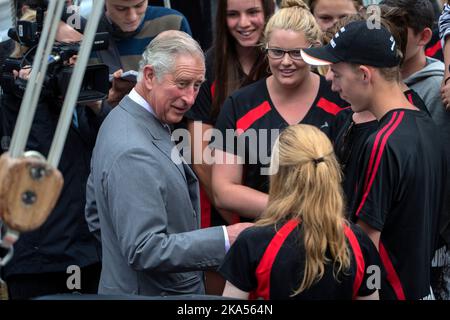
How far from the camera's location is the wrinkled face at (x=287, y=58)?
158 inches

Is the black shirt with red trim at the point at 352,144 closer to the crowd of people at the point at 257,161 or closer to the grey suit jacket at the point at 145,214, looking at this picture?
the crowd of people at the point at 257,161

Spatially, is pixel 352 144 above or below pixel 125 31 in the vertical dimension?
below

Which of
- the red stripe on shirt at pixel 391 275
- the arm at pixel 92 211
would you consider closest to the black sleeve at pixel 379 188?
the red stripe on shirt at pixel 391 275

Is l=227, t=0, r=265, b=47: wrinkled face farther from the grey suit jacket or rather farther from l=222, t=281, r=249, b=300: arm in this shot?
l=222, t=281, r=249, b=300: arm

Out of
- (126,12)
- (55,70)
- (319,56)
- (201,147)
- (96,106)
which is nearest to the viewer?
(319,56)

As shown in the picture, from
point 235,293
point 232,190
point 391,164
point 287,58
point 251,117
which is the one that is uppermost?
point 287,58

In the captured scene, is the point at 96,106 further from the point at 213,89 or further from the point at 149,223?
the point at 149,223

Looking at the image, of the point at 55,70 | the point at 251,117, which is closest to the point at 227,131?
the point at 251,117

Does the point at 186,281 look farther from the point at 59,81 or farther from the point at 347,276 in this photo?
the point at 59,81

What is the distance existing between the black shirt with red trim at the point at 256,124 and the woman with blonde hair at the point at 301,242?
42.8 inches

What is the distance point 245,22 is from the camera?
4.39 meters

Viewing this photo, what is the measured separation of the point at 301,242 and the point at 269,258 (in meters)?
0.11

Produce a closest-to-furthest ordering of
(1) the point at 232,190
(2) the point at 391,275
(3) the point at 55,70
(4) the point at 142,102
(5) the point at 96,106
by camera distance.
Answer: (2) the point at 391,275 < (4) the point at 142,102 < (3) the point at 55,70 < (1) the point at 232,190 < (5) the point at 96,106

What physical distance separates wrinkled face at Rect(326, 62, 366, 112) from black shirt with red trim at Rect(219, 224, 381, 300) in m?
0.76
